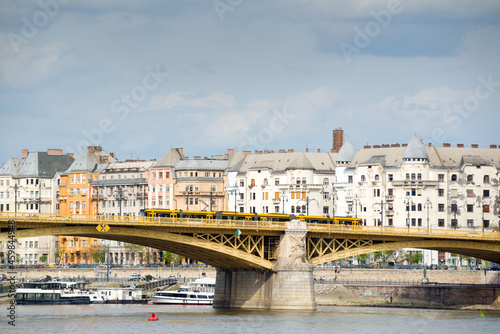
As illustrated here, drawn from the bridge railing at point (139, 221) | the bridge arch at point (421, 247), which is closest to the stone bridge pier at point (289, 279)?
the bridge railing at point (139, 221)

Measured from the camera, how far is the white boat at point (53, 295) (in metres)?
166

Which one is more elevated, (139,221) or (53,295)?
(139,221)

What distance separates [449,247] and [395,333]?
29.1 metres

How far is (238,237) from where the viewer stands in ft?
443

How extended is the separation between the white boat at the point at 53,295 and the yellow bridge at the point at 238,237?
29.2m

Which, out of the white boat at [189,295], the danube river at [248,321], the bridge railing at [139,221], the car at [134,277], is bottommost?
the danube river at [248,321]

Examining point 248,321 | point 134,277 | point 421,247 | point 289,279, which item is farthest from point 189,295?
point 248,321

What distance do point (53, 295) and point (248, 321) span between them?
1942 inches

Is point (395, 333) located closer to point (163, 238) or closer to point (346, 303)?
point (163, 238)

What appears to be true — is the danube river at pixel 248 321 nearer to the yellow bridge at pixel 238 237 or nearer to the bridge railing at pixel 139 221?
the yellow bridge at pixel 238 237

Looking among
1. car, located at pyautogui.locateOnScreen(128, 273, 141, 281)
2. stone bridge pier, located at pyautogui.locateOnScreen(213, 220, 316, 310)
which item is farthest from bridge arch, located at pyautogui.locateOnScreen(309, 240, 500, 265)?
car, located at pyautogui.locateOnScreen(128, 273, 141, 281)

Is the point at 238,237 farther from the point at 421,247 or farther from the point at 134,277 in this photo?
the point at 134,277

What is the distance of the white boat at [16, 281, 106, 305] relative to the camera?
544 feet

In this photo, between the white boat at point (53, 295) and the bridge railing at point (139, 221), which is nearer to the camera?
the bridge railing at point (139, 221)
